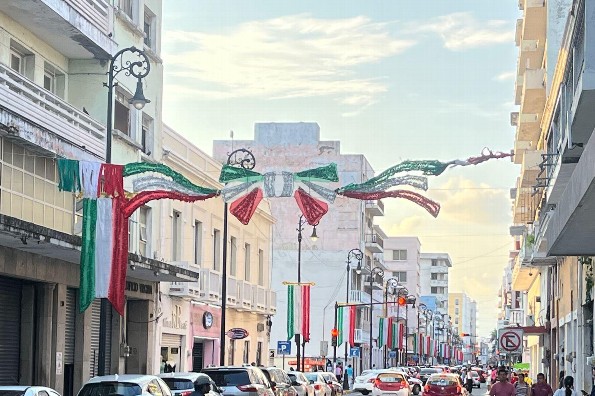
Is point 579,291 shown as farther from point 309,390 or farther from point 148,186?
point 148,186

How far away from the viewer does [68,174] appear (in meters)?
25.0

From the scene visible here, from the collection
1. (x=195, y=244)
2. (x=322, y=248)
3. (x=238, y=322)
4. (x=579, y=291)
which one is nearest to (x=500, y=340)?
(x=579, y=291)

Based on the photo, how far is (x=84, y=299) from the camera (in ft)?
82.9

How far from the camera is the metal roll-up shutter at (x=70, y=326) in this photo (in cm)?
3165

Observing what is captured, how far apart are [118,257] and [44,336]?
15.0ft

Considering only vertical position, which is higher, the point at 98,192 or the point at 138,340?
the point at 98,192

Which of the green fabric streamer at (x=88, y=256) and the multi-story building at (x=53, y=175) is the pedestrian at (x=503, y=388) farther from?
the green fabric streamer at (x=88, y=256)

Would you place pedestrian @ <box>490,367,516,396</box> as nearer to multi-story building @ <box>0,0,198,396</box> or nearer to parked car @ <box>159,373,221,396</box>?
parked car @ <box>159,373,221,396</box>

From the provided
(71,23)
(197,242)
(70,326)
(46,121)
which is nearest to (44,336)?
(70,326)

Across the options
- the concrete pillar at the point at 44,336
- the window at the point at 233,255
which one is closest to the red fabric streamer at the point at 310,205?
the concrete pillar at the point at 44,336

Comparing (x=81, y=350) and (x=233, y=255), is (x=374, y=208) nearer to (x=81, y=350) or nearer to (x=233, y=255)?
(x=233, y=255)

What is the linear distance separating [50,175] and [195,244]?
49.4 feet

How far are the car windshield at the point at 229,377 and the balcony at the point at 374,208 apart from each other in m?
73.6

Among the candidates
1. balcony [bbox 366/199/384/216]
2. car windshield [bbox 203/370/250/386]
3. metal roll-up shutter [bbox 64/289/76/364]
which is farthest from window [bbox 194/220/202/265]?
balcony [bbox 366/199/384/216]
